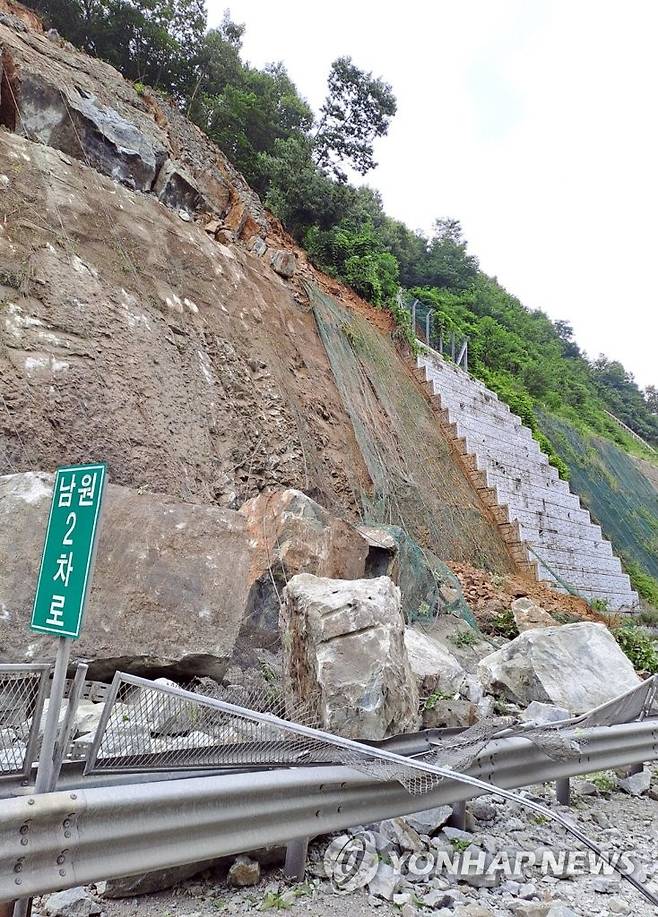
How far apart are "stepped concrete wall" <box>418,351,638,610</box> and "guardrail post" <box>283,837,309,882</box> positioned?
1145 cm

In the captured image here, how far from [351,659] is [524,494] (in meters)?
12.1

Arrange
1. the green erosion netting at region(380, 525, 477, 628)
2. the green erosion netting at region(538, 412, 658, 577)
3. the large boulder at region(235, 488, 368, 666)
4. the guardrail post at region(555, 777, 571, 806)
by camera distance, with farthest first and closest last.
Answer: the green erosion netting at region(538, 412, 658, 577) → the green erosion netting at region(380, 525, 477, 628) → the large boulder at region(235, 488, 368, 666) → the guardrail post at region(555, 777, 571, 806)

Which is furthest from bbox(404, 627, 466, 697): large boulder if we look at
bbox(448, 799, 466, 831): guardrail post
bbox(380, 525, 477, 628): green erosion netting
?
A: bbox(380, 525, 477, 628): green erosion netting

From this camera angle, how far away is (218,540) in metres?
4.97

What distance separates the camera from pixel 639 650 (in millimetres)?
8039

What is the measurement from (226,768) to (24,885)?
0.92 metres

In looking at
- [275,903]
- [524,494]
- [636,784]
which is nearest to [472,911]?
[275,903]

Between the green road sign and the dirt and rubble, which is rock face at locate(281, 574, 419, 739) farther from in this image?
the dirt and rubble

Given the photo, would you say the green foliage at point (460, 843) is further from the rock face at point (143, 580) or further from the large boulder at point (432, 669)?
the rock face at point (143, 580)

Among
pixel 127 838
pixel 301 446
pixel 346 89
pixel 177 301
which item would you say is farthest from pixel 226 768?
pixel 346 89

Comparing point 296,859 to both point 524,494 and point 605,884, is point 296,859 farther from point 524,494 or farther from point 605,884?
point 524,494

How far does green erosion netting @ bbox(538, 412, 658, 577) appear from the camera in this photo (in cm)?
1847

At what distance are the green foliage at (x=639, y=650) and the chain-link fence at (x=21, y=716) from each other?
724 cm

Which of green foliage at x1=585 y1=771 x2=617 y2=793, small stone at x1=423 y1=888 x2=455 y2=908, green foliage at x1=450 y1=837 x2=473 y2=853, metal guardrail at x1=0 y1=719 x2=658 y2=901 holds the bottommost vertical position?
small stone at x1=423 y1=888 x2=455 y2=908
